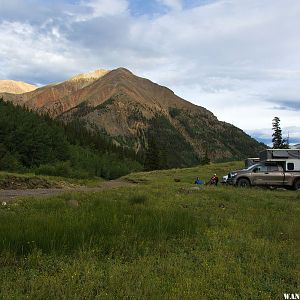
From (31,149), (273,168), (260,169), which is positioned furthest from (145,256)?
(31,149)

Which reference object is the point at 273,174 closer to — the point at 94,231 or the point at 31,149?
the point at 94,231

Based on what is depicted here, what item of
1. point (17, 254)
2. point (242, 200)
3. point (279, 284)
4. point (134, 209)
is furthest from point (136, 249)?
point (242, 200)

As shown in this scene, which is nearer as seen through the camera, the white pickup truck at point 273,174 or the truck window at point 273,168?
the white pickup truck at point 273,174

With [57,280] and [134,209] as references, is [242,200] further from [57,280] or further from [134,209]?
[57,280]

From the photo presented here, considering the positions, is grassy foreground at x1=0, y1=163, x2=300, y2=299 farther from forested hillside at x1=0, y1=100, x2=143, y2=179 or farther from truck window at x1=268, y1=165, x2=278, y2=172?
forested hillside at x1=0, y1=100, x2=143, y2=179

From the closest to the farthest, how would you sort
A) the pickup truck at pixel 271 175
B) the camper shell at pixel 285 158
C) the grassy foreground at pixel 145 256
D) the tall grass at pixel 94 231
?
the grassy foreground at pixel 145 256
the tall grass at pixel 94 231
the pickup truck at pixel 271 175
the camper shell at pixel 285 158

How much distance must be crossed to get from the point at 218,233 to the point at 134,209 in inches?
127

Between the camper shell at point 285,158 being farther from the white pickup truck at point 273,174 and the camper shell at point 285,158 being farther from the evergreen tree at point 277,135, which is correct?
the evergreen tree at point 277,135

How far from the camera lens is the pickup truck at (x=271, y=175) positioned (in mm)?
28062

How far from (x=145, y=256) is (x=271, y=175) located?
21.6 metres

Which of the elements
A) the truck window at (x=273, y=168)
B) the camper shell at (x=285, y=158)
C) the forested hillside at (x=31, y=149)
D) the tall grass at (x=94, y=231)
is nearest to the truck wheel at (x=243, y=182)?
the truck window at (x=273, y=168)

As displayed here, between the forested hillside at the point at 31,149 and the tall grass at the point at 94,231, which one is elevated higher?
the forested hillside at the point at 31,149

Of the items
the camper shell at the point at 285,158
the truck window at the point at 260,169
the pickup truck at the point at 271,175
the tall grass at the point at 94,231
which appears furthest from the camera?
the truck window at the point at 260,169

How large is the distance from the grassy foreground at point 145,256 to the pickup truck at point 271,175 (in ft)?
52.6
